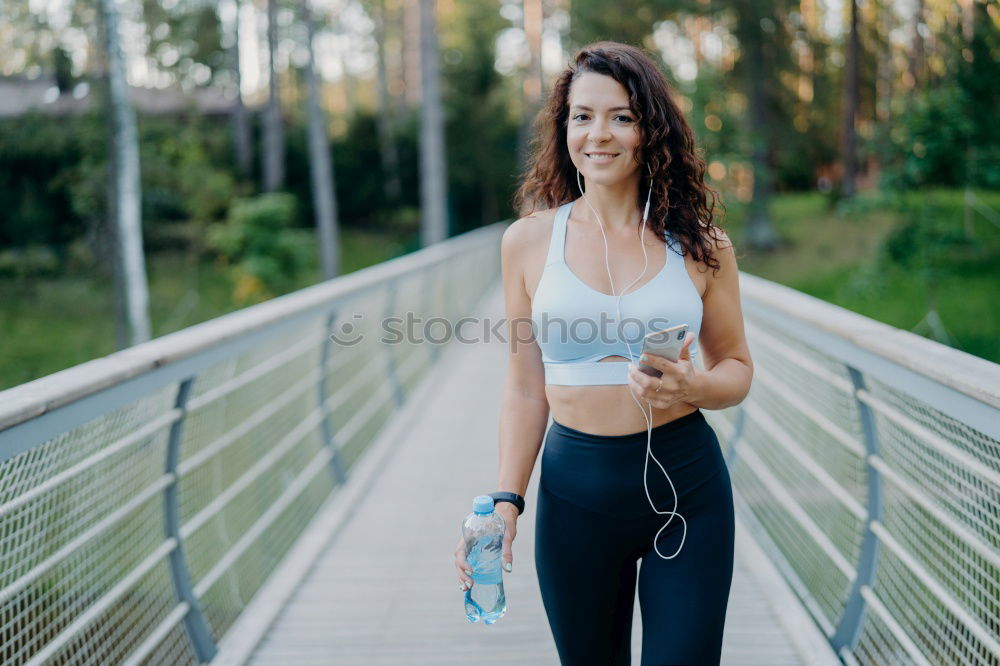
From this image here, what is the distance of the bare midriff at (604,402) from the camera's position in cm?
187

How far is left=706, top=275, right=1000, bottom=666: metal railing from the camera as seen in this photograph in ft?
6.64

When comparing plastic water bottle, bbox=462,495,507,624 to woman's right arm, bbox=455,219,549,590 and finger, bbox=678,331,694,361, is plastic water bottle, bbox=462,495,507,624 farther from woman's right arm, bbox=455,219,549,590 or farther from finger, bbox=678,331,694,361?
finger, bbox=678,331,694,361

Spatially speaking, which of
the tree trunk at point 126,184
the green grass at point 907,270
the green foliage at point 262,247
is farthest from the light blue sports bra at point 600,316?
the green foliage at point 262,247

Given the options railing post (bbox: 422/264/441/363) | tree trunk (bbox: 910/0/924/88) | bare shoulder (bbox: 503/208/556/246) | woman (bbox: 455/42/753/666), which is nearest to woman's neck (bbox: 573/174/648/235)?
woman (bbox: 455/42/753/666)

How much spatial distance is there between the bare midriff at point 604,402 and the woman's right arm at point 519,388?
0.31 ft

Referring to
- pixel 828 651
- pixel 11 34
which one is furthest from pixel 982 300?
pixel 11 34

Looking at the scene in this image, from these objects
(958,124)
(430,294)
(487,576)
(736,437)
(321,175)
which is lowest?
(736,437)

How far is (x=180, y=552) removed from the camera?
2844 millimetres

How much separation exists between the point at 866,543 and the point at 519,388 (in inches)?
52.7

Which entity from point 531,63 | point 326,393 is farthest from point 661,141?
point 531,63

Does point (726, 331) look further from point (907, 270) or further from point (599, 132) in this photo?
point (907, 270)

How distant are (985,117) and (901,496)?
346 inches

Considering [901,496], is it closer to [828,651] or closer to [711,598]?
[828,651]

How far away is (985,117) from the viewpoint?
9.85m
